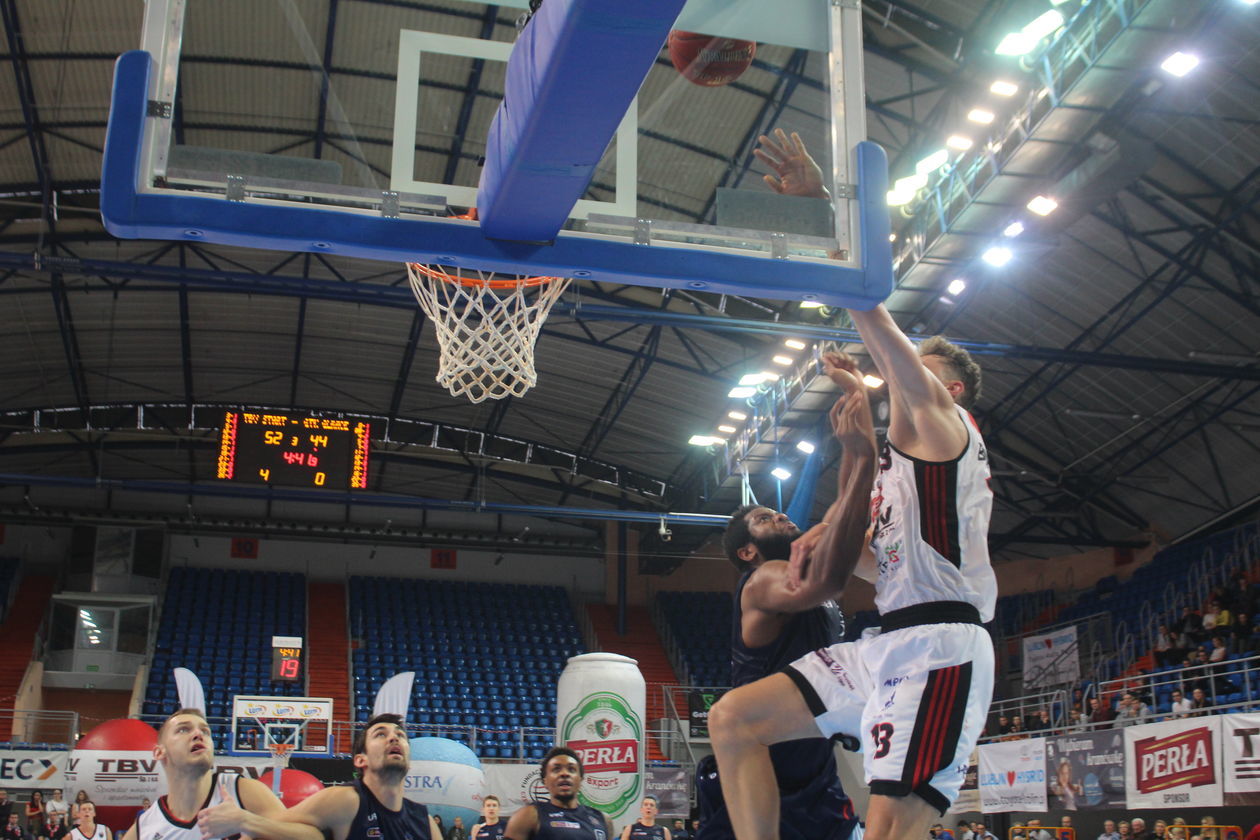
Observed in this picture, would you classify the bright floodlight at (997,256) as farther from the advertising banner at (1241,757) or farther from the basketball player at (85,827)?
the basketball player at (85,827)

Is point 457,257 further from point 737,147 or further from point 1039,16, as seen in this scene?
point 1039,16

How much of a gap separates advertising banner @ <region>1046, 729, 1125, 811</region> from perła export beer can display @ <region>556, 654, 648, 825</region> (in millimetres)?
7325

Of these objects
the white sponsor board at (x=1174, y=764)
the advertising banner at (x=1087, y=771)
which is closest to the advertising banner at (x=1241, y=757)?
the white sponsor board at (x=1174, y=764)

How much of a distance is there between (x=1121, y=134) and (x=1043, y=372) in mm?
8607

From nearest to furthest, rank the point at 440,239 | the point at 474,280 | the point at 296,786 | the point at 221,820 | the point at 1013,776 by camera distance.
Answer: the point at 221,820
the point at 440,239
the point at 474,280
the point at 296,786
the point at 1013,776

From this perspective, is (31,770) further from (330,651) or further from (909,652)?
(909,652)

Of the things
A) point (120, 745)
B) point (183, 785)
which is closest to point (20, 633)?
point (120, 745)

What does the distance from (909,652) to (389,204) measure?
292 centimetres

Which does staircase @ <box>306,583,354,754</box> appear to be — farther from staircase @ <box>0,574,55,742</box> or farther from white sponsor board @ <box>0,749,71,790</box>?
white sponsor board @ <box>0,749,71,790</box>

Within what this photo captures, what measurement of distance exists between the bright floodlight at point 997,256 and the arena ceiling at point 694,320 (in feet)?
0.60

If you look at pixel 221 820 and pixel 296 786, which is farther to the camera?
pixel 296 786

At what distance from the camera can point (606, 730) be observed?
10195 millimetres

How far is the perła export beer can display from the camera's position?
401 inches

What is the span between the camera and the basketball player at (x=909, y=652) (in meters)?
3.39
